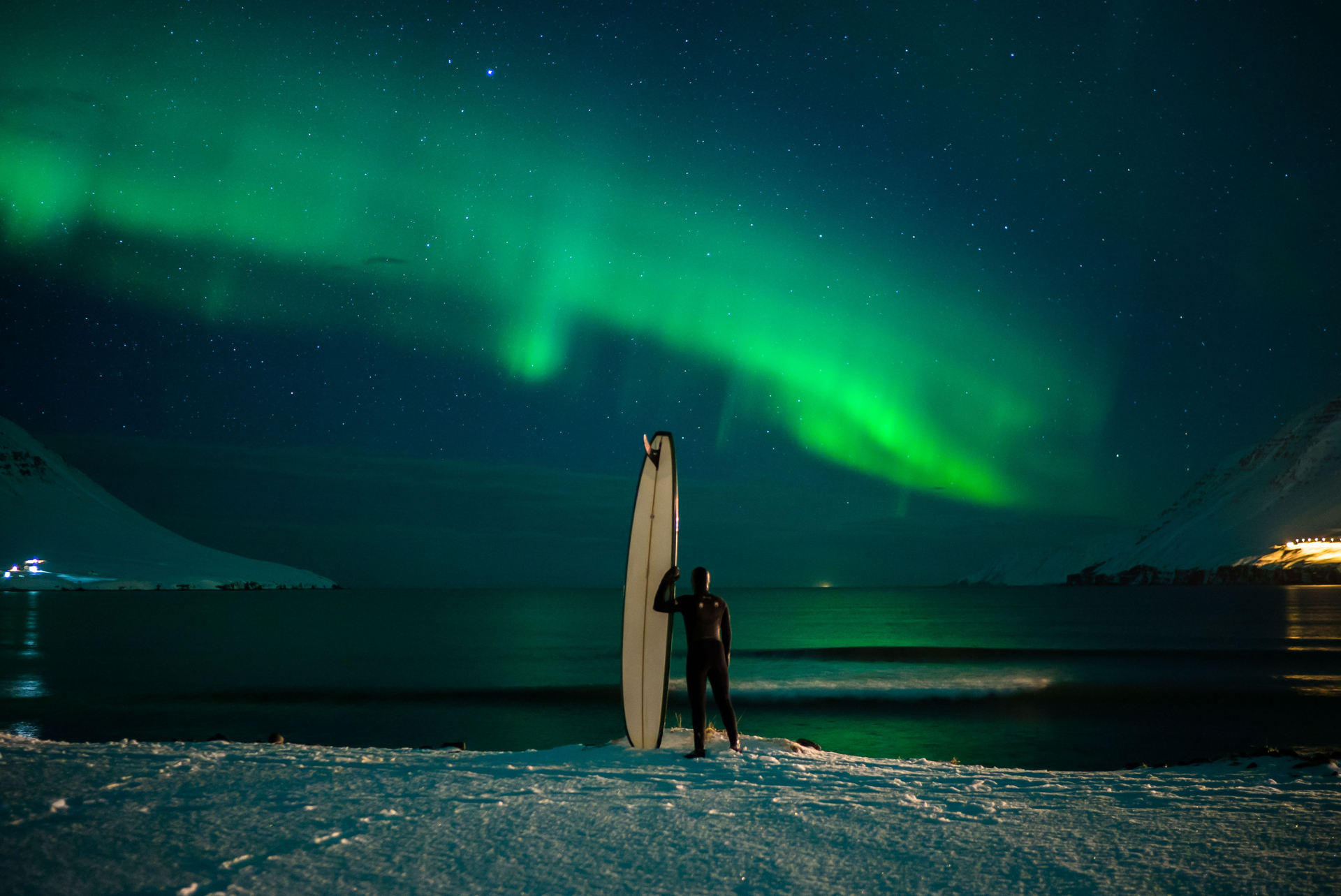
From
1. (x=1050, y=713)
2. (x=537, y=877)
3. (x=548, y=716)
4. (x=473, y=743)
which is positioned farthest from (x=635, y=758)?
(x=1050, y=713)

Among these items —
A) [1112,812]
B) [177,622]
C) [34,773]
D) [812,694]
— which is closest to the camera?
[1112,812]

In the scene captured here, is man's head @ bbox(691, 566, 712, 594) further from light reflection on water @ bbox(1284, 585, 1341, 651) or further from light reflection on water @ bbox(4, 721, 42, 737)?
light reflection on water @ bbox(1284, 585, 1341, 651)

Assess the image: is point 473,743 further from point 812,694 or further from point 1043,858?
point 1043,858

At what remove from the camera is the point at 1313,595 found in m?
149

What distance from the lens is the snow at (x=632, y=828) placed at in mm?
4887

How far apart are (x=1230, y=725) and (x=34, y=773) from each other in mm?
25104

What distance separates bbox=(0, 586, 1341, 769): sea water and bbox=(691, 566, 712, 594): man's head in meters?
10.4

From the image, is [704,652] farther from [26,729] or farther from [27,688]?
[27,688]

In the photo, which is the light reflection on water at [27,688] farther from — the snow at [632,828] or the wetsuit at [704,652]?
the wetsuit at [704,652]

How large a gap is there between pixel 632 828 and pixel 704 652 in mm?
3042

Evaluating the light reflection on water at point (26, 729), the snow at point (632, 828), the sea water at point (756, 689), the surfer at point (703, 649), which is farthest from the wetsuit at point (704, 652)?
the light reflection on water at point (26, 729)

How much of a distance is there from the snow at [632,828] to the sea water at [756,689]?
10555 mm

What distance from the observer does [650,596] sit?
10391 millimetres

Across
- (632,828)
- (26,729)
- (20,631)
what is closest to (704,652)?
(632,828)
